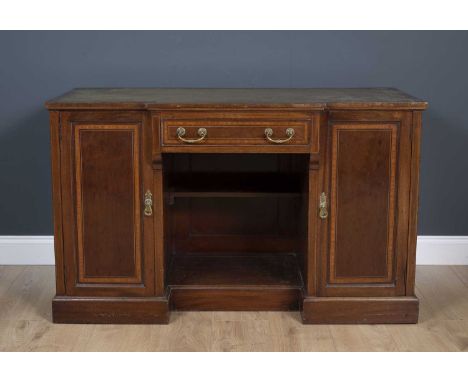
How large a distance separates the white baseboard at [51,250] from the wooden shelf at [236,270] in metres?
0.64

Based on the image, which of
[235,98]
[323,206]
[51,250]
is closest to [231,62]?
[235,98]

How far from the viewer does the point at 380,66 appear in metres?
3.80

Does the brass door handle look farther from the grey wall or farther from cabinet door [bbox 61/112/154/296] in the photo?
the grey wall

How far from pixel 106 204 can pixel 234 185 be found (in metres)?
0.58

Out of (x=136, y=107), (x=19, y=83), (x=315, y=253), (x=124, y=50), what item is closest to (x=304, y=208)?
(x=315, y=253)

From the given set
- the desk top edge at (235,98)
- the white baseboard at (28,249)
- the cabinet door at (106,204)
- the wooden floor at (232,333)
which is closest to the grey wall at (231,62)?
the desk top edge at (235,98)

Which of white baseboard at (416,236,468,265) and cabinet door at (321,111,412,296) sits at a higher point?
cabinet door at (321,111,412,296)

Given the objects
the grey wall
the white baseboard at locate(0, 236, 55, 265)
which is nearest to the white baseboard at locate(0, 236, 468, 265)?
the white baseboard at locate(0, 236, 55, 265)

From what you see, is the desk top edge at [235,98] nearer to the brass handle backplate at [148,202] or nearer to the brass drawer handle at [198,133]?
the brass drawer handle at [198,133]

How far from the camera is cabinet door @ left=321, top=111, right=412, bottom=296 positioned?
3.16 metres

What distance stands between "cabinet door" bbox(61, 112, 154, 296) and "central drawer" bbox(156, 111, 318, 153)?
0.14m

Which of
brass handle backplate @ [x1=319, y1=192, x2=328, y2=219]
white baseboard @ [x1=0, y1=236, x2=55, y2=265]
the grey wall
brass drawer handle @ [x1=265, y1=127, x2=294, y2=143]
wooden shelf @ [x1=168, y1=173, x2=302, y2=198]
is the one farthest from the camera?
white baseboard @ [x1=0, y1=236, x2=55, y2=265]

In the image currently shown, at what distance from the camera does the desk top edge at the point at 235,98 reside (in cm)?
311

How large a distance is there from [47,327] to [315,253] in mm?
1063
